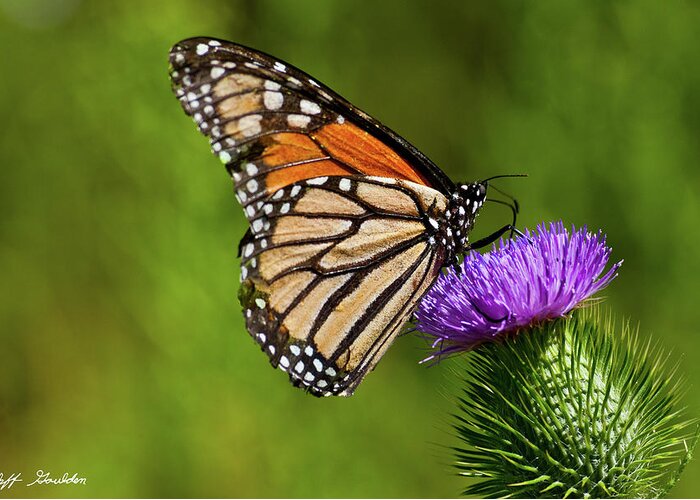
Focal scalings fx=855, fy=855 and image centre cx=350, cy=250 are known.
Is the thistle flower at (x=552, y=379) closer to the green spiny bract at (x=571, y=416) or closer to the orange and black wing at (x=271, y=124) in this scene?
the green spiny bract at (x=571, y=416)

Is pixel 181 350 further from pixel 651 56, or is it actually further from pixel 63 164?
pixel 651 56

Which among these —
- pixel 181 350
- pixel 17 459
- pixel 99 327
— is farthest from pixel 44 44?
pixel 17 459

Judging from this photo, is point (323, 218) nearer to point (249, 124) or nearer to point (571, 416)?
point (249, 124)
